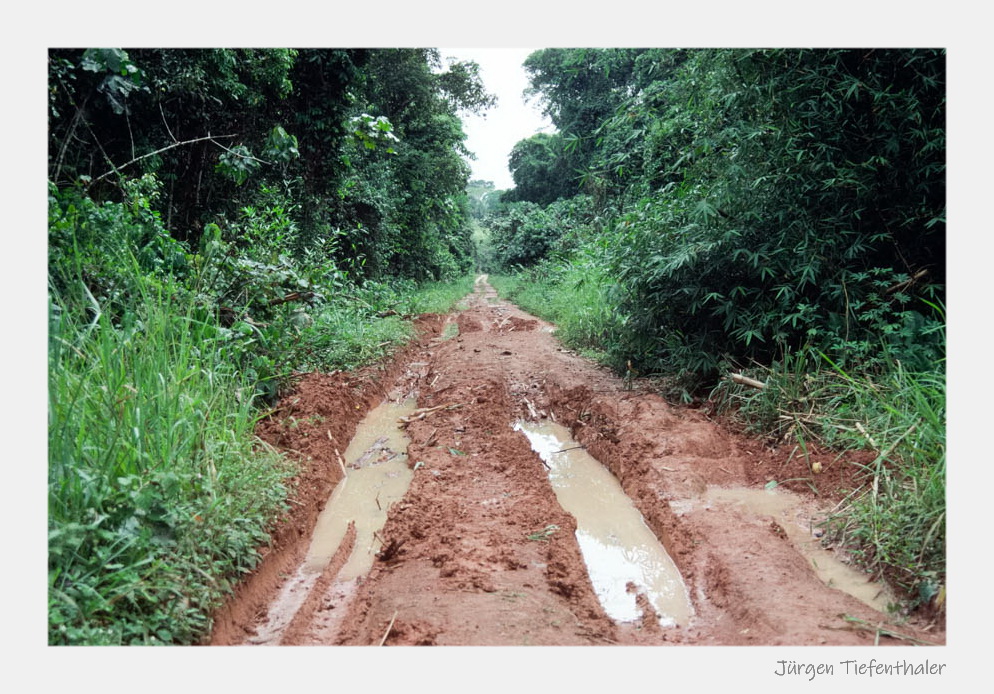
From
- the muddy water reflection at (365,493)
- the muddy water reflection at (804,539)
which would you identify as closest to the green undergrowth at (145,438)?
the muddy water reflection at (365,493)

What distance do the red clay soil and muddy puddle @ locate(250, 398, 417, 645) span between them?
0.16 feet

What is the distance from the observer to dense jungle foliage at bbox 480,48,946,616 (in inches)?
112

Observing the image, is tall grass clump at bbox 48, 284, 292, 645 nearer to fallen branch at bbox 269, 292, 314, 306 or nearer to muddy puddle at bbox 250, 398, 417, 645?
muddy puddle at bbox 250, 398, 417, 645

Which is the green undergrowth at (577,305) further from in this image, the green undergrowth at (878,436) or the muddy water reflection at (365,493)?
the muddy water reflection at (365,493)

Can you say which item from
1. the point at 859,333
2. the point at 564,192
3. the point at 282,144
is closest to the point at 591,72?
the point at 564,192

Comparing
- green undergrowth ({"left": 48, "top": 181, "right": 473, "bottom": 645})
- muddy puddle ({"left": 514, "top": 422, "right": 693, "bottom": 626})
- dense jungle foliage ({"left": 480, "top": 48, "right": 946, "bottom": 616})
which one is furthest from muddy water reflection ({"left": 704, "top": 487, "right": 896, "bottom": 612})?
green undergrowth ({"left": 48, "top": 181, "right": 473, "bottom": 645})

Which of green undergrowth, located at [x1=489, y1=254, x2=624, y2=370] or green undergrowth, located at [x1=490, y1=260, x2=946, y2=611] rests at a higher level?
green undergrowth, located at [x1=489, y1=254, x2=624, y2=370]

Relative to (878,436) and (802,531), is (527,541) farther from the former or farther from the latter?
(878,436)

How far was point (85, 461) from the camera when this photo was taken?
2275 millimetres

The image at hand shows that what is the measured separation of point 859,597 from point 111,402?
324cm

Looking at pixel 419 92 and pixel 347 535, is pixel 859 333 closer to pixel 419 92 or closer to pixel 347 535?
pixel 347 535

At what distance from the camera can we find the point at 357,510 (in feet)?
12.0

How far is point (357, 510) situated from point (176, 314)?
1.59 metres

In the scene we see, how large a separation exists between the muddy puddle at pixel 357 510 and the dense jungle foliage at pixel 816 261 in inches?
95.4
